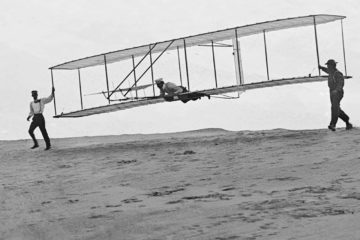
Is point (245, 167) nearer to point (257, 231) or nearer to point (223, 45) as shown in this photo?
point (257, 231)

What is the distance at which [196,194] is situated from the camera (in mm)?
9562

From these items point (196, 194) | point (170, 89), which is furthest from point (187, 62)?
point (196, 194)

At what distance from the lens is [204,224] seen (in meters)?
7.26

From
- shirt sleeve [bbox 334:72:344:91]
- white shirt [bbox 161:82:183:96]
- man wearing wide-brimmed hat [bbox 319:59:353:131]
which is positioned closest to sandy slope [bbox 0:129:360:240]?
man wearing wide-brimmed hat [bbox 319:59:353:131]

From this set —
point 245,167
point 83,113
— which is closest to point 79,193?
point 245,167

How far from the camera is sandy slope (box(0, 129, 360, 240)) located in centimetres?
707

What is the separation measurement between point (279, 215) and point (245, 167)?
4996 mm

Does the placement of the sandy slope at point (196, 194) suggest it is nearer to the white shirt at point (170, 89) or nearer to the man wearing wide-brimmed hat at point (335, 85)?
the man wearing wide-brimmed hat at point (335, 85)

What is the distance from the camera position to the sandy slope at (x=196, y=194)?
7.07m

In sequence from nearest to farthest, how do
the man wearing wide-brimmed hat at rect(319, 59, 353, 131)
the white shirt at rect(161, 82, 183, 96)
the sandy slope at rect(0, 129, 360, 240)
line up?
the sandy slope at rect(0, 129, 360, 240)
the man wearing wide-brimmed hat at rect(319, 59, 353, 131)
the white shirt at rect(161, 82, 183, 96)

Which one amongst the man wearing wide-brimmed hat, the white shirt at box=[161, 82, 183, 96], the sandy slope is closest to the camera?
the sandy slope

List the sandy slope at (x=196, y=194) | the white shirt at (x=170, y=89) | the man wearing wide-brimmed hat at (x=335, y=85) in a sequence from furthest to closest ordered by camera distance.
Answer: the white shirt at (x=170, y=89), the man wearing wide-brimmed hat at (x=335, y=85), the sandy slope at (x=196, y=194)

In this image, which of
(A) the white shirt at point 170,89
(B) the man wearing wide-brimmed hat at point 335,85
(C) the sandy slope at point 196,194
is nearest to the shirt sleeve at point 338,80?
(B) the man wearing wide-brimmed hat at point 335,85

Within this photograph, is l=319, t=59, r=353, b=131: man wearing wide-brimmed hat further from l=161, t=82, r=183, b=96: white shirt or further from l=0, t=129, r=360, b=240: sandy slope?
l=161, t=82, r=183, b=96: white shirt
